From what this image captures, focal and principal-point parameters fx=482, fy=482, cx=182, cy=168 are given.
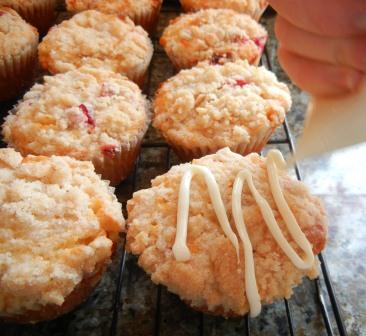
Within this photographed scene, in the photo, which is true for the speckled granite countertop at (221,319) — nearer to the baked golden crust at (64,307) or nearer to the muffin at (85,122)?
the baked golden crust at (64,307)

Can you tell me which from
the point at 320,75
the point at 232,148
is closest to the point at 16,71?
the point at 232,148

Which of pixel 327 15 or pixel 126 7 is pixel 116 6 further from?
pixel 327 15

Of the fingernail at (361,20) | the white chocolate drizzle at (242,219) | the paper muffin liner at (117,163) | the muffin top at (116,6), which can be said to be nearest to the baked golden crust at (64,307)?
the white chocolate drizzle at (242,219)

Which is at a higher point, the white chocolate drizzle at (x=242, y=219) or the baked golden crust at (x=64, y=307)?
the white chocolate drizzle at (x=242, y=219)

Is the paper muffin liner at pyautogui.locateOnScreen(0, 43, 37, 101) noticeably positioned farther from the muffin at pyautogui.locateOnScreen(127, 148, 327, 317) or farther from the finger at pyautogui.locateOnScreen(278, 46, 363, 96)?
the finger at pyautogui.locateOnScreen(278, 46, 363, 96)

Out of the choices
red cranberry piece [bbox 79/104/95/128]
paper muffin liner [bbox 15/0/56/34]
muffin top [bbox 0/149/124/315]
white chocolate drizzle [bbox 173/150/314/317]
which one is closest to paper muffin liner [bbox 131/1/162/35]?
paper muffin liner [bbox 15/0/56/34]

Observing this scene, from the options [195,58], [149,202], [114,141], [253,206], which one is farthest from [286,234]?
[195,58]
